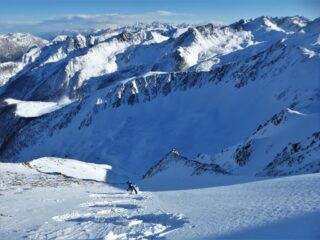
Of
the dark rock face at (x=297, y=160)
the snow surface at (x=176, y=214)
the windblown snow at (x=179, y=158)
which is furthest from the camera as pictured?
the dark rock face at (x=297, y=160)

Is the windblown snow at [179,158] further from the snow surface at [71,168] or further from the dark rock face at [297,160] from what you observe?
the snow surface at [71,168]

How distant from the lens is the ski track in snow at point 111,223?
21344mm

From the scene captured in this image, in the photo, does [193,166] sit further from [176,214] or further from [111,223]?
[111,223]

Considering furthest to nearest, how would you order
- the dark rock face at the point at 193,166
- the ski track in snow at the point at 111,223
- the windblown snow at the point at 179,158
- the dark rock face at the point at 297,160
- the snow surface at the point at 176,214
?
the dark rock face at the point at 193,166, the dark rock face at the point at 297,160, the windblown snow at the point at 179,158, the ski track in snow at the point at 111,223, the snow surface at the point at 176,214

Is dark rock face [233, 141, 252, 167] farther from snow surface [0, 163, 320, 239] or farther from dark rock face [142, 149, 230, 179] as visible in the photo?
snow surface [0, 163, 320, 239]

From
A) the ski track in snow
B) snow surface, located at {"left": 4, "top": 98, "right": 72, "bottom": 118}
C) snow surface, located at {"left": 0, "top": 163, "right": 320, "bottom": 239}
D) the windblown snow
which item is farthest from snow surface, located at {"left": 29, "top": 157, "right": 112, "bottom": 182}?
snow surface, located at {"left": 4, "top": 98, "right": 72, "bottom": 118}

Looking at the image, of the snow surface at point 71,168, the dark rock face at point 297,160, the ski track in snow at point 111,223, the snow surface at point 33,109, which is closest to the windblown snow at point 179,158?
the ski track in snow at point 111,223

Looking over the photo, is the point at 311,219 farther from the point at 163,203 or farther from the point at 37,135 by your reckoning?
the point at 37,135

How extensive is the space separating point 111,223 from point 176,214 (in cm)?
315

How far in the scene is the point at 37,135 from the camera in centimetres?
14662

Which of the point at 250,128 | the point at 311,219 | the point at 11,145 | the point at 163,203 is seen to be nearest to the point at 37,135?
the point at 11,145

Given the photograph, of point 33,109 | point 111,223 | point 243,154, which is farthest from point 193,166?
point 33,109

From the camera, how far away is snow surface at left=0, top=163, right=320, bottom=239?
19125 mm

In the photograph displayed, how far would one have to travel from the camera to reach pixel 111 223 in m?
23.4
